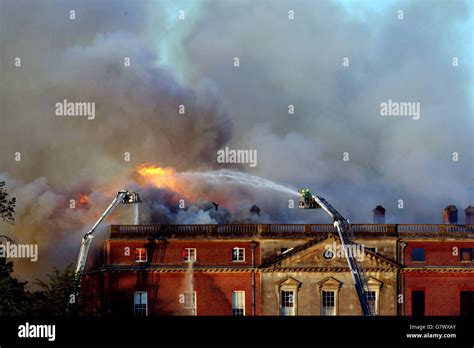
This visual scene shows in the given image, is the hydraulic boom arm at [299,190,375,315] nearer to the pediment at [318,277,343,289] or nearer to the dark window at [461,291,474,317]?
the pediment at [318,277,343,289]

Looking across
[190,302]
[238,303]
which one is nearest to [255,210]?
[238,303]

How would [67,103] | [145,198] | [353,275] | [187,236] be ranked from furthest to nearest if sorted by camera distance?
[67,103]
[145,198]
[187,236]
[353,275]

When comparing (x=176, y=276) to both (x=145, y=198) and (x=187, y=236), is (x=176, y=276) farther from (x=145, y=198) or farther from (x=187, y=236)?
(x=145, y=198)

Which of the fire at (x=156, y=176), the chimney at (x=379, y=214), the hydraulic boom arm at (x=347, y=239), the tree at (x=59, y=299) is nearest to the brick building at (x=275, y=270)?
the hydraulic boom arm at (x=347, y=239)

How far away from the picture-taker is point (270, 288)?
107 metres

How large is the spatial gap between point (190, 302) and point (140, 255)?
5.61 m

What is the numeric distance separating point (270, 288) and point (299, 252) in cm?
367

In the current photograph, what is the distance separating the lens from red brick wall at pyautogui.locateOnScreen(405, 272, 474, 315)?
347ft

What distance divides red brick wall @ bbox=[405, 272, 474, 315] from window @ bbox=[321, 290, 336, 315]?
5.74 m

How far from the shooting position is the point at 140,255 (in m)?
107

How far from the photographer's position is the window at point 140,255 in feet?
351

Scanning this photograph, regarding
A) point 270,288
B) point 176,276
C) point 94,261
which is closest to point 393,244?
point 270,288

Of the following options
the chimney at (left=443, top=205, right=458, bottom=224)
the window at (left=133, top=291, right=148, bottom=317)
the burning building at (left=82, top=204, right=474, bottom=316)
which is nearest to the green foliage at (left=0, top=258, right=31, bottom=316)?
the window at (left=133, top=291, right=148, bottom=317)

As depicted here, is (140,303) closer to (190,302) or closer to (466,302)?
(190,302)
